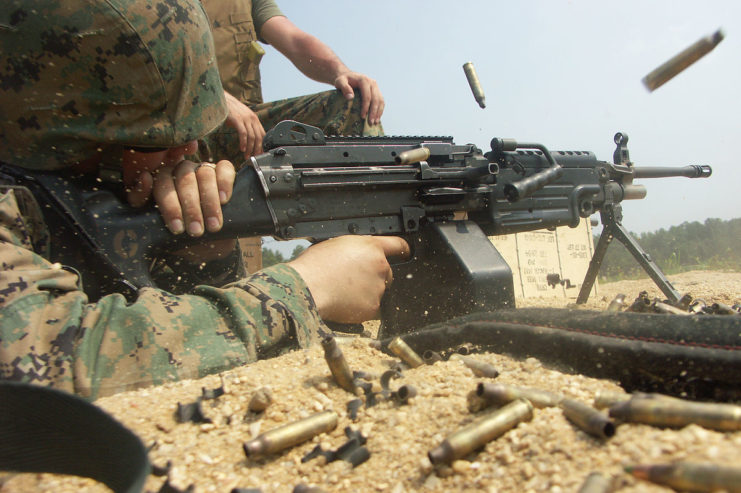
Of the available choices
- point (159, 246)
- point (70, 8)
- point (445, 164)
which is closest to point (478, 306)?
point (445, 164)

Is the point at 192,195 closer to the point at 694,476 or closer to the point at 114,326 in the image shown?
the point at 114,326

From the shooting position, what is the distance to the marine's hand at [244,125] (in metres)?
3.48

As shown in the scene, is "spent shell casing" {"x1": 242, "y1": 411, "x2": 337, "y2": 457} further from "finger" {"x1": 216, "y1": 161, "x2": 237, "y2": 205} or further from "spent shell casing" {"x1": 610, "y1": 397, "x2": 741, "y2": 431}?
"finger" {"x1": 216, "y1": 161, "x2": 237, "y2": 205}

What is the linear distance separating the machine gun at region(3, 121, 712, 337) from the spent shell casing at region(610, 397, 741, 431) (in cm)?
178

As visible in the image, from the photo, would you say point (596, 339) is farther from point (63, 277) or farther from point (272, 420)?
point (63, 277)

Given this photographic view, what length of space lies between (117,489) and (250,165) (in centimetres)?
173

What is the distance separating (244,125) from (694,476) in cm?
329

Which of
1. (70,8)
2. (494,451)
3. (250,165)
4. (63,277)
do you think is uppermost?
(70,8)

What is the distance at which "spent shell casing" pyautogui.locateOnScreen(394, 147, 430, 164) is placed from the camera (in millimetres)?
2875

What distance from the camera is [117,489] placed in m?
1.09

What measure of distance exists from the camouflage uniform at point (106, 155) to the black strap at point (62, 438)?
263 mm

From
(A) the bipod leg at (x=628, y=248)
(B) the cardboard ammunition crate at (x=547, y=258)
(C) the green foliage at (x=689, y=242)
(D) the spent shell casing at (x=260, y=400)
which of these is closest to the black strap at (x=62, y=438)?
(D) the spent shell casing at (x=260, y=400)

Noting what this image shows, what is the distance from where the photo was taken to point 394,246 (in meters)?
2.90

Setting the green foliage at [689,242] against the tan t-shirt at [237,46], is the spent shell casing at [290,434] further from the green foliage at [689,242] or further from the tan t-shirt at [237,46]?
the green foliage at [689,242]
